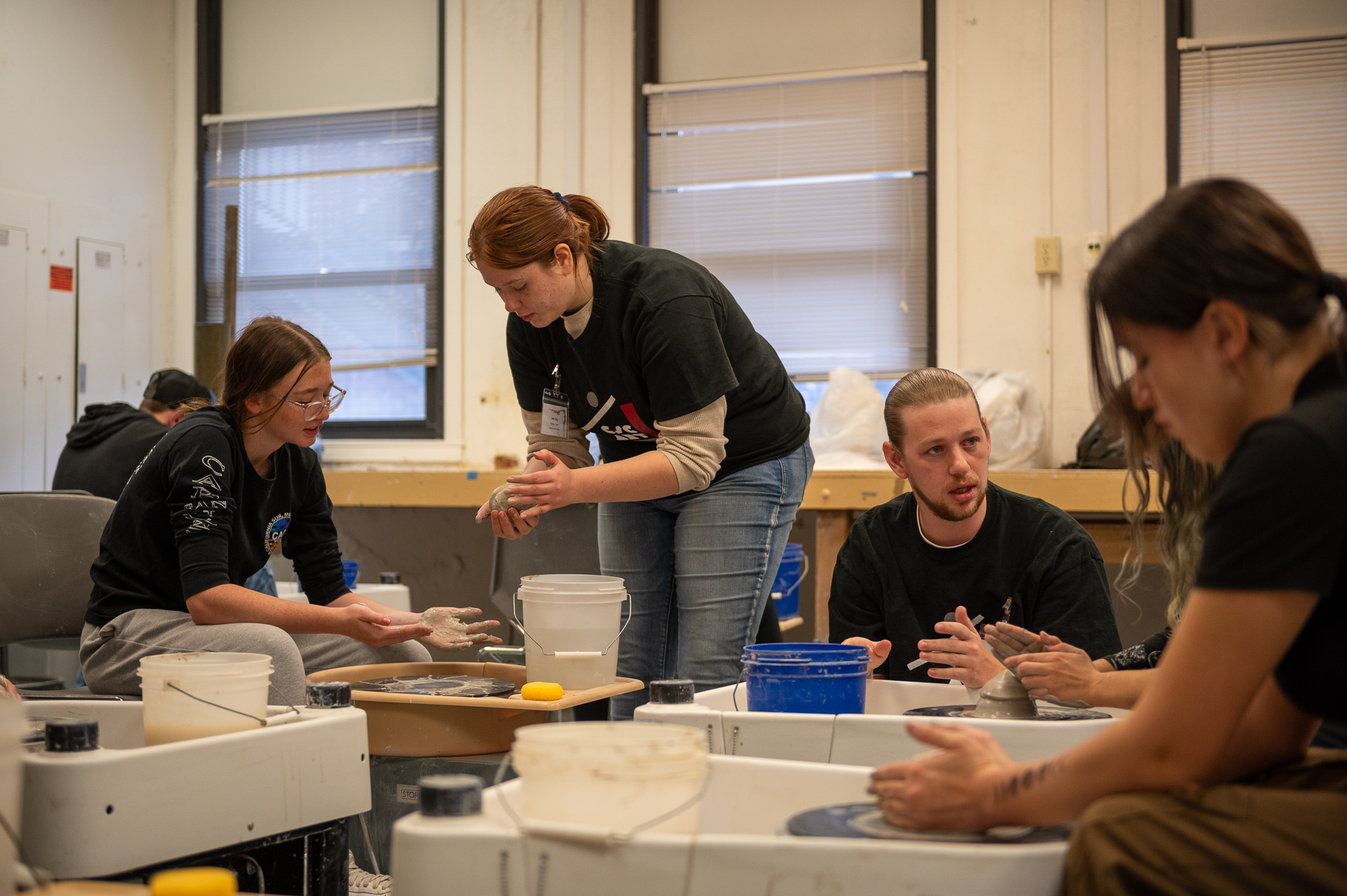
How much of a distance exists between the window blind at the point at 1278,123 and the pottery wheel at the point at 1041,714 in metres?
3.40

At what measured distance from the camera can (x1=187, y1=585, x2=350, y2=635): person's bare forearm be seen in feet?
5.75

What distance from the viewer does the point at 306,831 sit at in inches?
49.9

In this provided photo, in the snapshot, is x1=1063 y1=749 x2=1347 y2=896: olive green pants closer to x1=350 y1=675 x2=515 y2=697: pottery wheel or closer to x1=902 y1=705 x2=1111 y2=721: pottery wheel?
x1=902 y1=705 x2=1111 y2=721: pottery wheel

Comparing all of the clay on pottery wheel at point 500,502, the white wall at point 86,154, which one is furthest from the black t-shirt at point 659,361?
the white wall at point 86,154

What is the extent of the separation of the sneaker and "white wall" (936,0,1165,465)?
3.20m

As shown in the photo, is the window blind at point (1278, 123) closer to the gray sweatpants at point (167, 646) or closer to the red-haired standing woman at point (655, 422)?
the red-haired standing woman at point (655, 422)

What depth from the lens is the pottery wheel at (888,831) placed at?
0.83m

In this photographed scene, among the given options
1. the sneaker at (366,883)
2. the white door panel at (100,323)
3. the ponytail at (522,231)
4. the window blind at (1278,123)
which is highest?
the window blind at (1278,123)

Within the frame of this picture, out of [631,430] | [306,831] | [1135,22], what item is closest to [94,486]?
[631,430]

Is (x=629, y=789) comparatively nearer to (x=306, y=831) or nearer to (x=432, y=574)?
(x=306, y=831)

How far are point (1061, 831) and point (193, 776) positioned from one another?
0.87 meters

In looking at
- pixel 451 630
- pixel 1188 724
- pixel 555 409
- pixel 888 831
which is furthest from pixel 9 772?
pixel 555 409

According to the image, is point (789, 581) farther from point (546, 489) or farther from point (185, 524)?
point (185, 524)

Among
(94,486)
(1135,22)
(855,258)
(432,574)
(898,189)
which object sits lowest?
(432,574)
